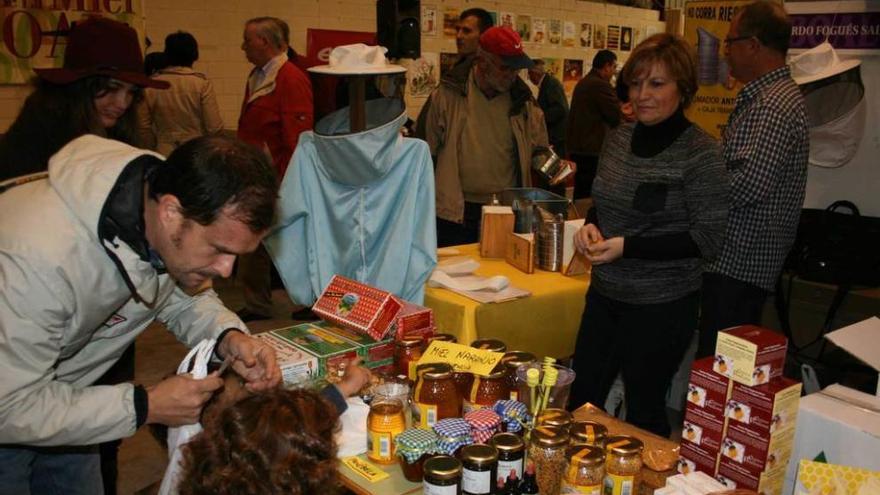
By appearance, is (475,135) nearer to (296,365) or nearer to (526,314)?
(526,314)

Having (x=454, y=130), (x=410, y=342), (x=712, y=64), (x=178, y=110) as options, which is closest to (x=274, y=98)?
(x=178, y=110)

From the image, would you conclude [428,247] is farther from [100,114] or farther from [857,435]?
[857,435]

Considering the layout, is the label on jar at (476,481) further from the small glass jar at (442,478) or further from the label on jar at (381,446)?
the label on jar at (381,446)

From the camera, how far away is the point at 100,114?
2160 millimetres

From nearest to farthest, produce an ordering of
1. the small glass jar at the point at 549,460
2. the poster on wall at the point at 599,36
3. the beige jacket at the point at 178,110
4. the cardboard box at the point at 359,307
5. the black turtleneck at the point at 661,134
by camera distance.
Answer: the small glass jar at the point at 549,460, the cardboard box at the point at 359,307, the black turtleneck at the point at 661,134, the beige jacket at the point at 178,110, the poster on wall at the point at 599,36

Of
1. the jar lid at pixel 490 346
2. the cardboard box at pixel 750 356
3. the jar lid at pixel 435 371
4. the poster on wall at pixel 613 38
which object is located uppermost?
the poster on wall at pixel 613 38

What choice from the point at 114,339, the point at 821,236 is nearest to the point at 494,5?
the point at 821,236

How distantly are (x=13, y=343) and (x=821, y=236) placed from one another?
3.72m

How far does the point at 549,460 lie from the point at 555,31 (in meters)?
7.79

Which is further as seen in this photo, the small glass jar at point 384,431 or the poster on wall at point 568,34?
the poster on wall at point 568,34

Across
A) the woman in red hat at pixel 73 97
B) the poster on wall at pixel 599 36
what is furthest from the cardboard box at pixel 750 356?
the poster on wall at pixel 599 36

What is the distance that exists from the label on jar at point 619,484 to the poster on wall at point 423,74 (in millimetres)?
6021

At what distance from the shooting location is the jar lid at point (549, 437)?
58.1 inches

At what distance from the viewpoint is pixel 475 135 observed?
3691mm
